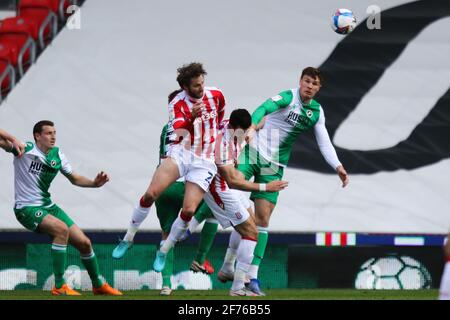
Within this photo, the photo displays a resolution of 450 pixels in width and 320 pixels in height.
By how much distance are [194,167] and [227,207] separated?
0.47 meters

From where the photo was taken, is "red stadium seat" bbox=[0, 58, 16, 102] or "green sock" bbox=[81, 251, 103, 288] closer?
"green sock" bbox=[81, 251, 103, 288]

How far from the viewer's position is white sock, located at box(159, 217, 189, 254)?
956 centimetres

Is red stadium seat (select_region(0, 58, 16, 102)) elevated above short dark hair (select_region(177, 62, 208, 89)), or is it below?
above

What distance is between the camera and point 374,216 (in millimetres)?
13852

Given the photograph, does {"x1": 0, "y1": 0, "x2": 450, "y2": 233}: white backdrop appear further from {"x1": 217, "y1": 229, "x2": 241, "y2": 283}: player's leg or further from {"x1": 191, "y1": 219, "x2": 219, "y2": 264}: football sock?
{"x1": 217, "y1": 229, "x2": 241, "y2": 283}: player's leg

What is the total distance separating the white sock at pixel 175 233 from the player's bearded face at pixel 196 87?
1.11 meters

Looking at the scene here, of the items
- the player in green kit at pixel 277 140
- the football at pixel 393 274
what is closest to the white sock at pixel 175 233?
the player in green kit at pixel 277 140

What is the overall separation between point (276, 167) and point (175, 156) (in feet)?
4.42

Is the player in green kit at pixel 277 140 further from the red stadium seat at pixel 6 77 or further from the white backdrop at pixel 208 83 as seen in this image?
the red stadium seat at pixel 6 77

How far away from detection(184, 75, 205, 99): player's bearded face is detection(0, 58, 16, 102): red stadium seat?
5.41 m

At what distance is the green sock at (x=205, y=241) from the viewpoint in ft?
35.5

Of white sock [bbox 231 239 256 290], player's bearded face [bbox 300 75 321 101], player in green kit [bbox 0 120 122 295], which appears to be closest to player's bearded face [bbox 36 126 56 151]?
player in green kit [bbox 0 120 122 295]
